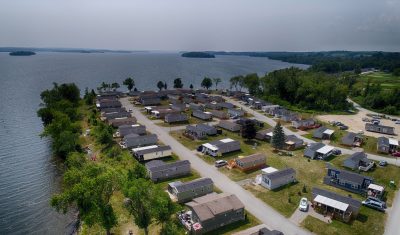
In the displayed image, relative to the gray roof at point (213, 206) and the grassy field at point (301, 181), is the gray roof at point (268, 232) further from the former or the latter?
the grassy field at point (301, 181)

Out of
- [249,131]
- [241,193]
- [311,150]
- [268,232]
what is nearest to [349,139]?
[311,150]

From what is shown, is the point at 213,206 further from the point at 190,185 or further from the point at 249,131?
the point at 249,131

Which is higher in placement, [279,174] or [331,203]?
[279,174]

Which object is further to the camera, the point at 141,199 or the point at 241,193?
the point at 241,193

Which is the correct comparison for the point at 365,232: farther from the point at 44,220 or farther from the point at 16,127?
the point at 16,127

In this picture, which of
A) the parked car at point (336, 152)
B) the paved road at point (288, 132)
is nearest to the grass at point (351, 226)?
the parked car at point (336, 152)

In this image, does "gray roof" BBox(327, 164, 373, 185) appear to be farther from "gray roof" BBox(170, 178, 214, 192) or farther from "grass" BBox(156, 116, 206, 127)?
"grass" BBox(156, 116, 206, 127)

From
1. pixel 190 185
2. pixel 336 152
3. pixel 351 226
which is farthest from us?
pixel 336 152

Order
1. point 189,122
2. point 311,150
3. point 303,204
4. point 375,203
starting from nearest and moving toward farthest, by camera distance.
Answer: point 303,204 → point 375,203 → point 311,150 → point 189,122
